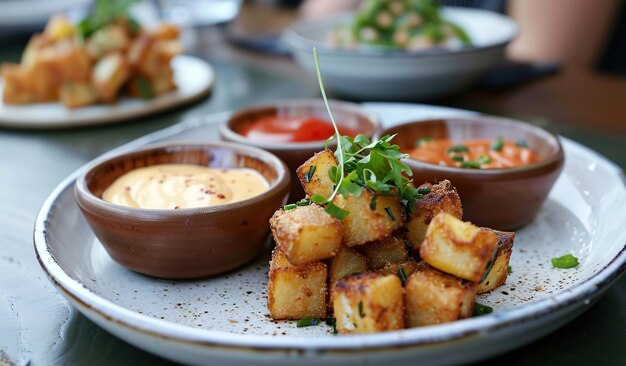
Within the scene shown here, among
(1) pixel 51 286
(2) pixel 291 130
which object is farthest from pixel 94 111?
(1) pixel 51 286

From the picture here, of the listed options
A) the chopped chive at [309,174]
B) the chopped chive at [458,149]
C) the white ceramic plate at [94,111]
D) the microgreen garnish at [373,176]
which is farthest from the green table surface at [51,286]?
the chopped chive at [458,149]

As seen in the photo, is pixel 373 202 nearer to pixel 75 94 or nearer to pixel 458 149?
pixel 458 149

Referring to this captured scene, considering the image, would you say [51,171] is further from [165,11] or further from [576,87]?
[165,11]

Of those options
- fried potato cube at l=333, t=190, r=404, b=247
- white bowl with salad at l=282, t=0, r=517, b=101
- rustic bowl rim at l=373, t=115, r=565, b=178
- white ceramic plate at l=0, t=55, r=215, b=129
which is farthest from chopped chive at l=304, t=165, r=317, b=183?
white ceramic plate at l=0, t=55, r=215, b=129

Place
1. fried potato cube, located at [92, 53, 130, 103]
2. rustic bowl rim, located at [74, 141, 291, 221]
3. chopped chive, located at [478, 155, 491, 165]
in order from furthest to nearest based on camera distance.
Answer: fried potato cube, located at [92, 53, 130, 103]
chopped chive, located at [478, 155, 491, 165]
rustic bowl rim, located at [74, 141, 291, 221]

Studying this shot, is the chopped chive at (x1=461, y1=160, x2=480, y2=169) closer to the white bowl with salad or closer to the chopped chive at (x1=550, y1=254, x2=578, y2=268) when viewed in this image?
the chopped chive at (x1=550, y1=254, x2=578, y2=268)

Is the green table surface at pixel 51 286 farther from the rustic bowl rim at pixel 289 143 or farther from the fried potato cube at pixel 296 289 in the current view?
the rustic bowl rim at pixel 289 143

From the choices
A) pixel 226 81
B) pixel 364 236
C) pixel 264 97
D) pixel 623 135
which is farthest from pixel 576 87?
pixel 364 236
